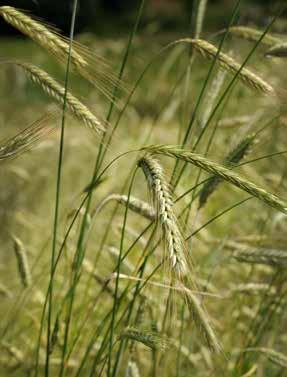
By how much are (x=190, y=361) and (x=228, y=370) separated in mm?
308

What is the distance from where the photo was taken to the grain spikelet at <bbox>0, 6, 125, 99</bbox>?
4.55 ft

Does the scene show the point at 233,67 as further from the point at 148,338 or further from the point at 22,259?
the point at 22,259

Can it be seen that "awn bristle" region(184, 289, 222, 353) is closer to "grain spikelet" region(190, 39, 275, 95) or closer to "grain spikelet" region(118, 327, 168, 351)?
"grain spikelet" region(118, 327, 168, 351)

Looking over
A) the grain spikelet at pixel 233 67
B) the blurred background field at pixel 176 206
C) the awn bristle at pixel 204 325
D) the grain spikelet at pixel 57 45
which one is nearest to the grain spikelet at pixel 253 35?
the blurred background field at pixel 176 206

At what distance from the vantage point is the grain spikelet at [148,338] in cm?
134

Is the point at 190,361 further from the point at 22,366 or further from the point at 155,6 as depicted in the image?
the point at 155,6

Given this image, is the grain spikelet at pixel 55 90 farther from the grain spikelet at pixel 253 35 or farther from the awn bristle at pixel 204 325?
the grain spikelet at pixel 253 35

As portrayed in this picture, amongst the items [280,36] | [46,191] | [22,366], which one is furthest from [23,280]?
[46,191]

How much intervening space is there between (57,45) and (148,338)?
0.62 meters

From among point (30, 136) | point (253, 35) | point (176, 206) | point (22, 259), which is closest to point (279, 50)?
point (253, 35)

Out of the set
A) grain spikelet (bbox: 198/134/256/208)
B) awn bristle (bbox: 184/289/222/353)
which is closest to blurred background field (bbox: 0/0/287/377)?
grain spikelet (bbox: 198/134/256/208)

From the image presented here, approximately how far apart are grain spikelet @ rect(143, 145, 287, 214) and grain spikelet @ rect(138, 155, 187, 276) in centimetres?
3

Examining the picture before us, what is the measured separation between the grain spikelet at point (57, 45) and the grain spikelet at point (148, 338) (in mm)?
490

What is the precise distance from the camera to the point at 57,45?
4.67ft
